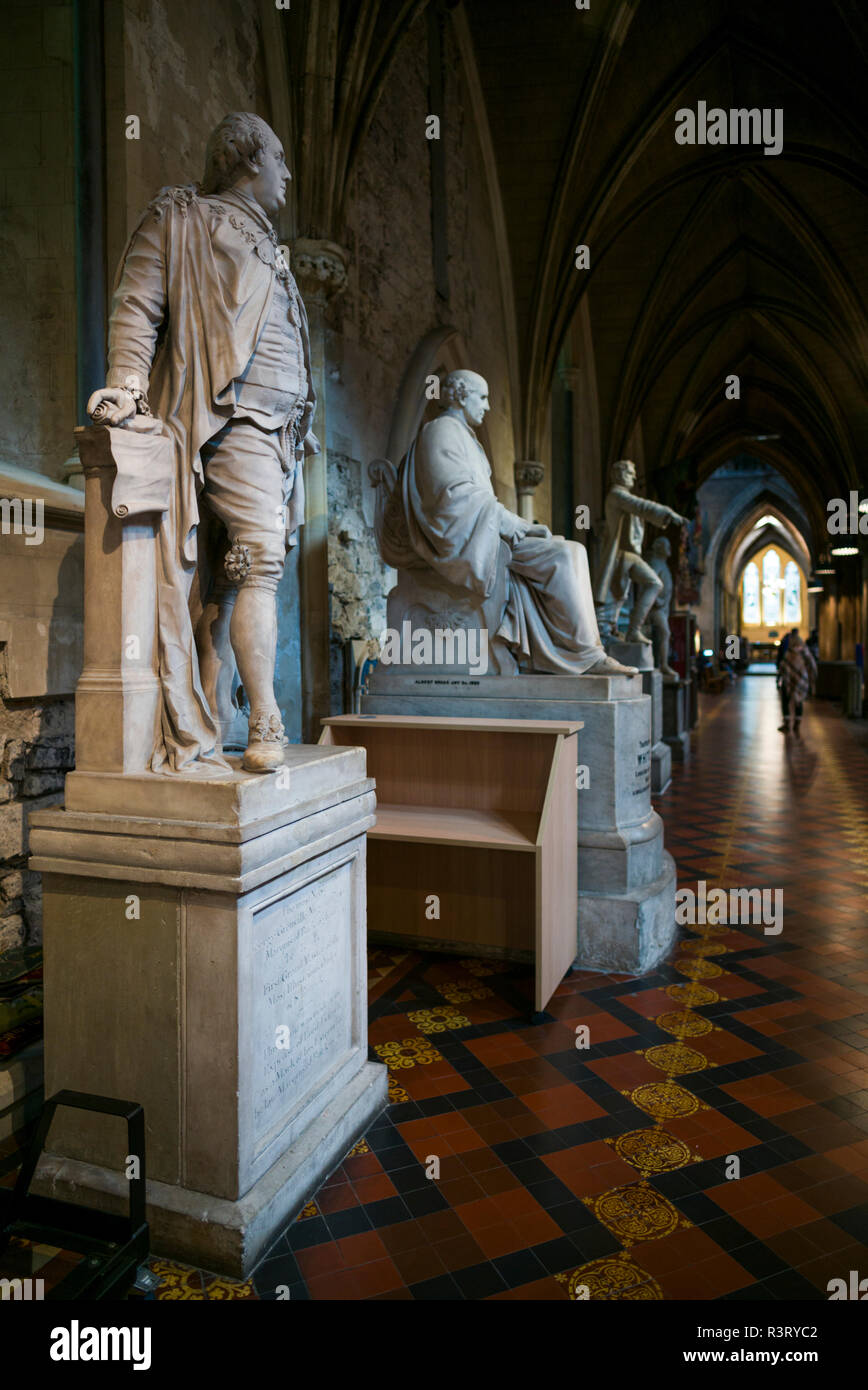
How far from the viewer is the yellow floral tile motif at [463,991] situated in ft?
11.3

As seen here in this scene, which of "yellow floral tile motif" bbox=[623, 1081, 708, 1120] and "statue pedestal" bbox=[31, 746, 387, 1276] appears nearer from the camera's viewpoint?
"statue pedestal" bbox=[31, 746, 387, 1276]

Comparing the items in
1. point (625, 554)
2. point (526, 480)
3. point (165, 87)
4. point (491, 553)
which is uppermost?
point (165, 87)

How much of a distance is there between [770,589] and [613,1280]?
4859cm

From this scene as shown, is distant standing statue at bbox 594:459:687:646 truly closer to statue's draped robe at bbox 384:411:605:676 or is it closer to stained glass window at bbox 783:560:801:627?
statue's draped robe at bbox 384:411:605:676

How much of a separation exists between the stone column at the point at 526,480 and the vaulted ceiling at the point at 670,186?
0.33m

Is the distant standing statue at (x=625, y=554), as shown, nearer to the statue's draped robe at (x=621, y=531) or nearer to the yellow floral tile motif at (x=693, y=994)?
the statue's draped robe at (x=621, y=531)

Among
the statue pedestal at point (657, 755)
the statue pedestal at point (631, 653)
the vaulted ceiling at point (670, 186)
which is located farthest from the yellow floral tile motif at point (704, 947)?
the vaulted ceiling at point (670, 186)

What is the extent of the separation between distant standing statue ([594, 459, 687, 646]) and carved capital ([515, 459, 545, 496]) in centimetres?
294

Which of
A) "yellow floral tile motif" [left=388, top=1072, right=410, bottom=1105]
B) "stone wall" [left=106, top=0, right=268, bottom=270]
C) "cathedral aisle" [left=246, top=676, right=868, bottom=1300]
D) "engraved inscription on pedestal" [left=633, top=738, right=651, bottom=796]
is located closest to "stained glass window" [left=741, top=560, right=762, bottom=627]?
"stone wall" [left=106, top=0, right=268, bottom=270]

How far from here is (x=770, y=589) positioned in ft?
153

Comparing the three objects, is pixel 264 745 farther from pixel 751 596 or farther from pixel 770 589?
pixel 751 596

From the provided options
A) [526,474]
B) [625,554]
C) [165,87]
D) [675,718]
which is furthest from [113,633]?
[526,474]

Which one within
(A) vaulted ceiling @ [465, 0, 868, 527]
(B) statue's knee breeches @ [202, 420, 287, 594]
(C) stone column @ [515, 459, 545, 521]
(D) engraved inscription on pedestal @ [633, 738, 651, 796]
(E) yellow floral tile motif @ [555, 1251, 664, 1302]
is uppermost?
(A) vaulted ceiling @ [465, 0, 868, 527]

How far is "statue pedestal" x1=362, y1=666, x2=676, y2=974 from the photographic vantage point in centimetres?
371
